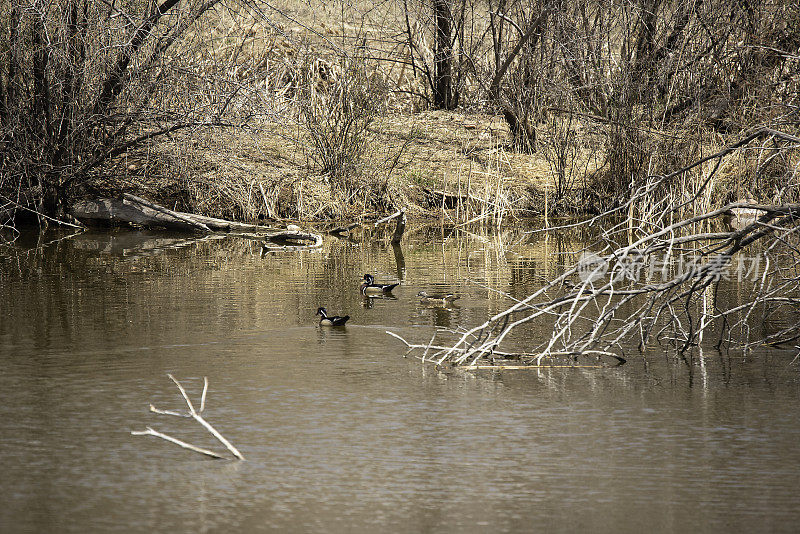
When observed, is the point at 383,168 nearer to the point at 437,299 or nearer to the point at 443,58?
the point at 443,58

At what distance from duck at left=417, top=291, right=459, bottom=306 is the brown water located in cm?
15

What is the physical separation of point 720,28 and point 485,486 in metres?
13.2

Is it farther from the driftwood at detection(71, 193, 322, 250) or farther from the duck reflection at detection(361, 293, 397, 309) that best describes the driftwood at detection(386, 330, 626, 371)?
the driftwood at detection(71, 193, 322, 250)

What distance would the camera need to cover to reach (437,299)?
9.88m

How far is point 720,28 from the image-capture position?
16484mm

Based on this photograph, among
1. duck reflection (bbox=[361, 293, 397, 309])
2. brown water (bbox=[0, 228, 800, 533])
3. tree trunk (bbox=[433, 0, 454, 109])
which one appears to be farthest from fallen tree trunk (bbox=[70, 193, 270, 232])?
tree trunk (bbox=[433, 0, 454, 109])

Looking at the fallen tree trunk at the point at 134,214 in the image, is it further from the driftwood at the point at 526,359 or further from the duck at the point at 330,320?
the driftwood at the point at 526,359

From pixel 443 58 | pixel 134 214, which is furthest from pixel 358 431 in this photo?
pixel 443 58

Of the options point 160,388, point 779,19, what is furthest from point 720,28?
point 160,388

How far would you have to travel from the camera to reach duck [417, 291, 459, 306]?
32.3ft

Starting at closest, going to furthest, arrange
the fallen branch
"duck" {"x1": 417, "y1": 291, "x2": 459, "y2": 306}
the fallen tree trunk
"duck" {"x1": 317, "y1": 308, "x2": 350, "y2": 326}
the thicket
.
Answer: "duck" {"x1": 317, "y1": 308, "x2": 350, "y2": 326} → "duck" {"x1": 417, "y1": 291, "x2": 459, "y2": 306} → the fallen branch → the thicket → the fallen tree trunk

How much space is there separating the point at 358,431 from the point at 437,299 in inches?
158

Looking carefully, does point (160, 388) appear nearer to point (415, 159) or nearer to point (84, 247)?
point (84, 247)

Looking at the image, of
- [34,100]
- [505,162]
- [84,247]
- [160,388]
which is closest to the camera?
[160,388]
